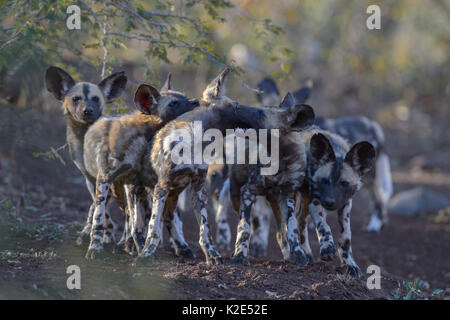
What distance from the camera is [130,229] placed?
216 inches

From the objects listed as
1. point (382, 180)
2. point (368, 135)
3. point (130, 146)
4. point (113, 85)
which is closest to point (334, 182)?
point (130, 146)

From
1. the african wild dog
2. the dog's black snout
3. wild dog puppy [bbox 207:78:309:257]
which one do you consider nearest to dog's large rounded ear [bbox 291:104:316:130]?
the african wild dog

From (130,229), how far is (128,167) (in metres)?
0.59

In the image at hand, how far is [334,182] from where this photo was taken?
17.3ft

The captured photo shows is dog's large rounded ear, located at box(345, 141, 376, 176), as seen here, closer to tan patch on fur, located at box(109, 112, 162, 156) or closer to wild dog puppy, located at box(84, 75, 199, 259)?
wild dog puppy, located at box(84, 75, 199, 259)

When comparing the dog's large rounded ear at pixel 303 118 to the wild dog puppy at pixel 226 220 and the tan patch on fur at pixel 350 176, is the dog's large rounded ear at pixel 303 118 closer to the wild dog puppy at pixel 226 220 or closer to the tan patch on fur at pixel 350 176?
the tan patch on fur at pixel 350 176

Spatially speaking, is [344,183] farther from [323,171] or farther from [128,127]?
[128,127]

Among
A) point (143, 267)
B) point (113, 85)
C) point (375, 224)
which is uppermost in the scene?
point (113, 85)

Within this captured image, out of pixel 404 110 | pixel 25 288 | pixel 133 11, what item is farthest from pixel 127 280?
pixel 404 110

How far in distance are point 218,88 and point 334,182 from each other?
1258 millimetres

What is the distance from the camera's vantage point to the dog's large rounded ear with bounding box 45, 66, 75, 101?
18.7 ft

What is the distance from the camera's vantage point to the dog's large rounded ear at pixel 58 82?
5703mm

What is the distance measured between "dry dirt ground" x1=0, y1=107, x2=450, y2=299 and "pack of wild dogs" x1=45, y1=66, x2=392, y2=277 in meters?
0.22

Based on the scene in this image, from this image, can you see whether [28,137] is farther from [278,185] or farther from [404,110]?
[404,110]
